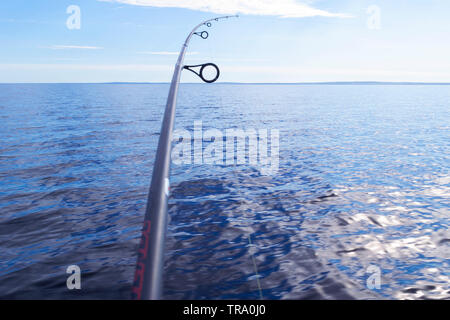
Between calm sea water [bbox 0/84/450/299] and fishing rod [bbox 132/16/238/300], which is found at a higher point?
fishing rod [bbox 132/16/238/300]

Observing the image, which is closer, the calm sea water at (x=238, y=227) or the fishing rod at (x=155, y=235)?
the fishing rod at (x=155, y=235)

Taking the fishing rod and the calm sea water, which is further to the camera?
the calm sea water

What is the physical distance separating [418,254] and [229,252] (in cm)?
447

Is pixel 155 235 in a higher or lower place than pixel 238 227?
higher

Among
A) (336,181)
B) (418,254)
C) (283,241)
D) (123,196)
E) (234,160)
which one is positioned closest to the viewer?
(418,254)

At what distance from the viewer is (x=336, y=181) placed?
43.6 feet

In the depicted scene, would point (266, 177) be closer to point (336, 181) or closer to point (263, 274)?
point (336, 181)

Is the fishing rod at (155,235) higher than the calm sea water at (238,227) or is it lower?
higher

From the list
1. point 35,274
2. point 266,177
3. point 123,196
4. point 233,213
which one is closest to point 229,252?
point 233,213

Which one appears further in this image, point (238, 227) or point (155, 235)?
point (238, 227)
